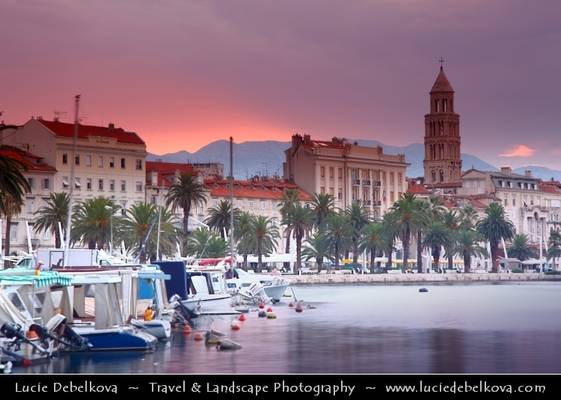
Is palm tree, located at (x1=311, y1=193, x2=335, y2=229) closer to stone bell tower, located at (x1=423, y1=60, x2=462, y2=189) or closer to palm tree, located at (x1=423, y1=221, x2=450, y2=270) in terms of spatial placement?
palm tree, located at (x1=423, y1=221, x2=450, y2=270)

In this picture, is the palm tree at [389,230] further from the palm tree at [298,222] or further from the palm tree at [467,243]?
the palm tree at [467,243]

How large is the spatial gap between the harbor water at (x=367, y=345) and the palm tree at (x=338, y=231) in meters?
41.7

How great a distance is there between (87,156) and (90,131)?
96.8 inches

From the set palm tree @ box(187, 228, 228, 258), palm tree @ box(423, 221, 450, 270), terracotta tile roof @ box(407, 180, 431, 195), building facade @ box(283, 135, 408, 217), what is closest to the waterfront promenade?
palm tree @ box(423, 221, 450, 270)

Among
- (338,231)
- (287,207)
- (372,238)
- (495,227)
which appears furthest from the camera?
(495,227)

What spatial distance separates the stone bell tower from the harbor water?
10365cm

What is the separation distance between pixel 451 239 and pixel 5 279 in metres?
95.3

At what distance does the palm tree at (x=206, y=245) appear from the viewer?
99938 millimetres

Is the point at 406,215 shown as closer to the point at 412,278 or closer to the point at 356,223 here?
the point at 356,223

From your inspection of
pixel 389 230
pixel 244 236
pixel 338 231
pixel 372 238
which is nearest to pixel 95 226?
pixel 244 236

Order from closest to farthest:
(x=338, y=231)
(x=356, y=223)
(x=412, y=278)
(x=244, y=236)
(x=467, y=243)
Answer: (x=244, y=236)
(x=338, y=231)
(x=412, y=278)
(x=356, y=223)
(x=467, y=243)

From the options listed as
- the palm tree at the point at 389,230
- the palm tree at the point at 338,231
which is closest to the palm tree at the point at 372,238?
the palm tree at the point at 389,230

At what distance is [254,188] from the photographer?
13438 cm

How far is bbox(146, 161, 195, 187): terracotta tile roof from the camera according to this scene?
118 metres
